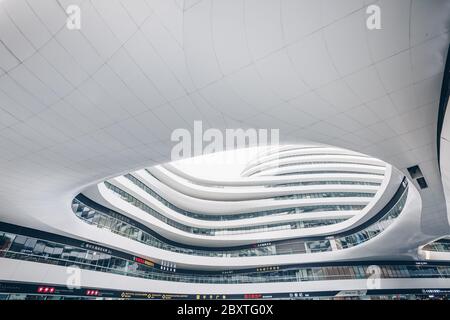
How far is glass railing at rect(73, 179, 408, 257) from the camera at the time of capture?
17294 millimetres

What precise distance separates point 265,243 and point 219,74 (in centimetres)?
2810

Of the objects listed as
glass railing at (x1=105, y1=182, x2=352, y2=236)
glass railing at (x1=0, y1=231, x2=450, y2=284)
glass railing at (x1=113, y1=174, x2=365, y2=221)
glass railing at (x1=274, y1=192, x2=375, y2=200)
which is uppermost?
glass railing at (x1=274, y1=192, x2=375, y2=200)

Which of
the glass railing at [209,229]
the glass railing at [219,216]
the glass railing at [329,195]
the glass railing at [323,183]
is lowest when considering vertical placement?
the glass railing at [209,229]

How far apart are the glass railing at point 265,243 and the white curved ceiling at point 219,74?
9616 mm

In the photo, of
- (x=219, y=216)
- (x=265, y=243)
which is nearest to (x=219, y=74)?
(x=265, y=243)

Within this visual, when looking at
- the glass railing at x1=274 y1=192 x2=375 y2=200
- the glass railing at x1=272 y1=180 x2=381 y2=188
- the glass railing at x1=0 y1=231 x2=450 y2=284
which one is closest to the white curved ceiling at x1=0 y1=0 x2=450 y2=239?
the glass railing at x1=0 y1=231 x2=450 y2=284

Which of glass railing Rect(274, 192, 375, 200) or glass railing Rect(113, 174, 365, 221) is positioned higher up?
glass railing Rect(274, 192, 375, 200)

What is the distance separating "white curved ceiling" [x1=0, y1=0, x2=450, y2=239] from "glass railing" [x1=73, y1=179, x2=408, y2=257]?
9.62m

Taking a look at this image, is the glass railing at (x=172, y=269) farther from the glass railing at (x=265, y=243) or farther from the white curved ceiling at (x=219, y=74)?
the white curved ceiling at (x=219, y=74)

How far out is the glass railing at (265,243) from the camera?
56.7ft

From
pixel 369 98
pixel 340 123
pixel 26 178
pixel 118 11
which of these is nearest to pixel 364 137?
pixel 340 123

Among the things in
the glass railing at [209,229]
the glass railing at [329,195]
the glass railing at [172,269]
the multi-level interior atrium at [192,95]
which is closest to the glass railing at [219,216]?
the glass railing at [209,229]

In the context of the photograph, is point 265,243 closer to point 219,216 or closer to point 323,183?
point 219,216

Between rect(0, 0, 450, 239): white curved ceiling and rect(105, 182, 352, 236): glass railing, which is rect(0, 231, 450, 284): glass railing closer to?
rect(105, 182, 352, 236): glass railing
